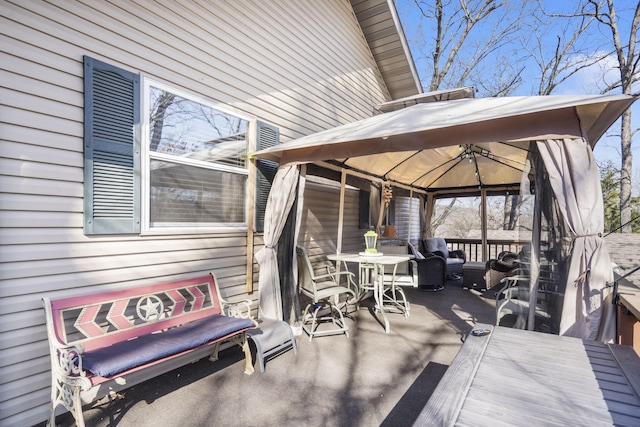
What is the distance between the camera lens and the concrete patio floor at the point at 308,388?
2.27 m

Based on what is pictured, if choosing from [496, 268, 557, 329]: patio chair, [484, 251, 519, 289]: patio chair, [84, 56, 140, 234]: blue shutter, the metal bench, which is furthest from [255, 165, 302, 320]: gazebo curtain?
[484, 251, 519, 289]: patio chair

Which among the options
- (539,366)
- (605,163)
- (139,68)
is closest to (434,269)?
(539,366)

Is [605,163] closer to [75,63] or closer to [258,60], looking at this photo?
[258,60]

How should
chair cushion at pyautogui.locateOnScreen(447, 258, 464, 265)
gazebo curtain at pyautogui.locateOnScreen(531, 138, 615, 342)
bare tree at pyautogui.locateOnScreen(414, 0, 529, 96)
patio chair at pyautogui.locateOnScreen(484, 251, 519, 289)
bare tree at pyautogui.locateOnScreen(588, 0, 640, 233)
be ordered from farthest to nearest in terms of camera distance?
bare tree at pyautogui.locateOnScreen(414, 0, 529, 96) → bare tree at pyautogui.locateOnScreen(588, 0, 640, 233) → chair cushion at pyautogui.locateOnScreen(447, 258, 464, 265) → patio chair at pyautogui.locateOnScreen(484, 251, 519, 289) → gazebo curtain at pyautogui.locateOnScreen(531, 138, 615, 342)

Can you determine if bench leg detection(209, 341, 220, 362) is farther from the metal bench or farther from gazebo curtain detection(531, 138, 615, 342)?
gazebo curtain detection(531, 138, 615, 342)

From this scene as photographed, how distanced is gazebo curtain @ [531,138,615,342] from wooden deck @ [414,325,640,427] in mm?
435

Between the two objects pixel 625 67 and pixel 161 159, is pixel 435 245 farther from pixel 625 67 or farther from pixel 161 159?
pixel 625 67

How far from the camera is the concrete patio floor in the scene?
2.27 m

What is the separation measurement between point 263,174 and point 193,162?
0.94 m

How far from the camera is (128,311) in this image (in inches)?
109

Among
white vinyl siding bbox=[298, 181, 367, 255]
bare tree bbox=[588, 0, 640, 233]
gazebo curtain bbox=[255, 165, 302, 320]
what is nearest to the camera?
gazebo curtain bbox=[255, 165, 302, 320]

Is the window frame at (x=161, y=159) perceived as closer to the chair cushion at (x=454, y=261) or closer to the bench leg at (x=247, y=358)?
the bench leg at (x=247, y=358)

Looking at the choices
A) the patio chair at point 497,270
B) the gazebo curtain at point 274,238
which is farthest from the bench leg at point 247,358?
the patio chair at point 497,270

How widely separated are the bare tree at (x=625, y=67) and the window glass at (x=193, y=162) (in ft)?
38.6
